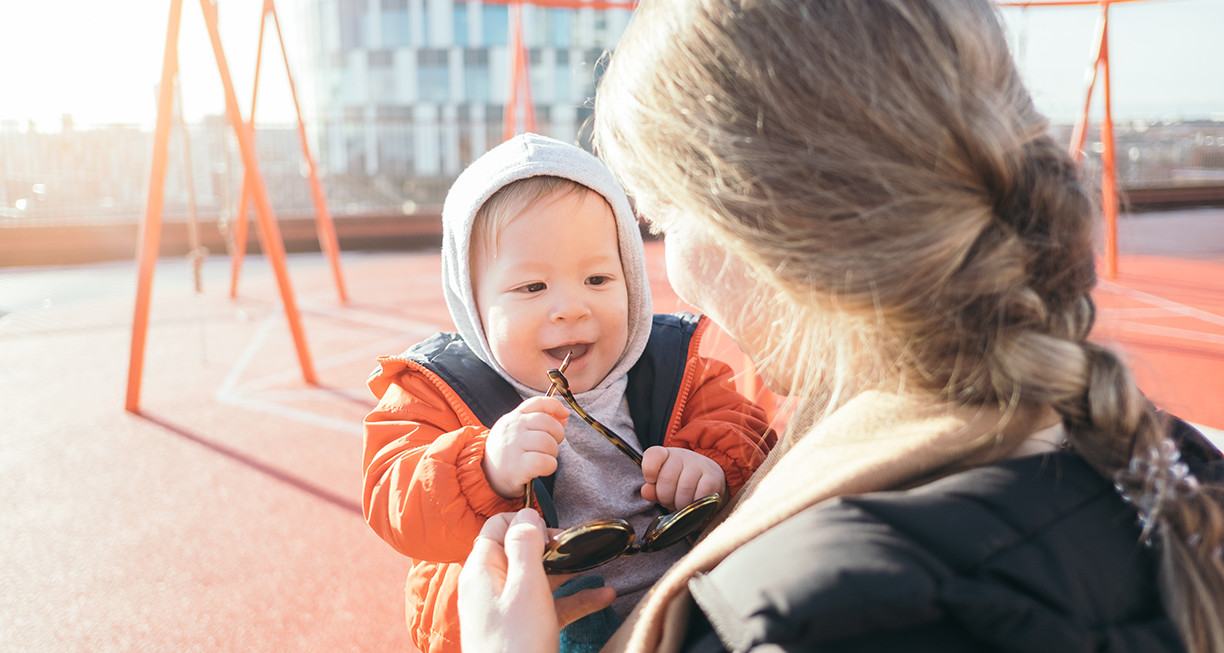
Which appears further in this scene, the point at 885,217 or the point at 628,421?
the point at 628,421

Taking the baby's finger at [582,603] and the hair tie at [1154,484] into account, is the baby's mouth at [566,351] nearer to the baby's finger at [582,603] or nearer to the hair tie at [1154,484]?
the baby's finger at [582,603]

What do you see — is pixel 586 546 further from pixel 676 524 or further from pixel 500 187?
pixel 500 187

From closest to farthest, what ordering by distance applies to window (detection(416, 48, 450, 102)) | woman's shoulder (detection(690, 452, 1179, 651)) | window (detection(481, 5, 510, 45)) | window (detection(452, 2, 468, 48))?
woman's shoulder (detection(690, 452, 1179, 651)) < window (detection(481, 5, 510, 45)) < window (detection(452, 2, 468, 48)) < window (detection(416, 48, 450, 102))

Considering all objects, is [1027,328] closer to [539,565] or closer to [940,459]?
[940,459]

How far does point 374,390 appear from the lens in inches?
58.1

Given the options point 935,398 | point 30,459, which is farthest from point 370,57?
point 935,398

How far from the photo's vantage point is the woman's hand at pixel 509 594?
0.86 metres

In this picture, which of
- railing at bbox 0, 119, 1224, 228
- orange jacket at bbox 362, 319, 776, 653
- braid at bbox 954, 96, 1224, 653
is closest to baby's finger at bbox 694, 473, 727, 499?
orange jacket at bbox 362, 319, 776, 653

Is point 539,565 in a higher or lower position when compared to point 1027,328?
lower

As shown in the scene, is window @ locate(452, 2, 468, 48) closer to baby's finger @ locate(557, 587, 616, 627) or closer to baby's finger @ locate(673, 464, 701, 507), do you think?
baby's finger @ locate(673, 464, 701, 507)

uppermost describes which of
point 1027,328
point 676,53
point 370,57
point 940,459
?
point 370,57

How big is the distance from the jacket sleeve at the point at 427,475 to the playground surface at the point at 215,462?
2.09 feet

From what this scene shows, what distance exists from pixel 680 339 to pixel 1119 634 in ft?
3.27

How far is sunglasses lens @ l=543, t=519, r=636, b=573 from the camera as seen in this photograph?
3.07ft
